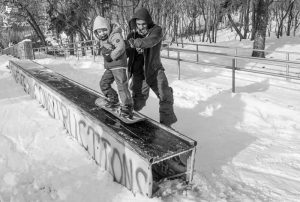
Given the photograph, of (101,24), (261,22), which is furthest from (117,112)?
(261,22)

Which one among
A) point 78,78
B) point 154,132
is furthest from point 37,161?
point 78,78

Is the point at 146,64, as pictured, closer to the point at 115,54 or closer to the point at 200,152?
the point at 115,54

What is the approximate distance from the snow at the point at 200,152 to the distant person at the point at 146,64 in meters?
0.94

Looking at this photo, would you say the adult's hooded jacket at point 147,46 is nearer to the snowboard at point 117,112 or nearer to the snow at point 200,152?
the snowboard at point 117,112

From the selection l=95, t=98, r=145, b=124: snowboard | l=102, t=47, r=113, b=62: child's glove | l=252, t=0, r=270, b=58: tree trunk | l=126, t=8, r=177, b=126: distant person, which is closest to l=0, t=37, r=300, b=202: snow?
l=95, t=98, r=145, b=124: snowboard

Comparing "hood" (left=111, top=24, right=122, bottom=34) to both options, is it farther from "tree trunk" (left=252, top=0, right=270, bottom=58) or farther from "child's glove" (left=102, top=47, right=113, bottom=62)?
"tree trunk" (left=252, top=0, right=270, bottom=58)

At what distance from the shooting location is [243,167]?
4.10 m

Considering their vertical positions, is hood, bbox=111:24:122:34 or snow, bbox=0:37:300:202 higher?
hood, bbox=111:24:122:34

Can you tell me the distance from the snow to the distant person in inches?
36.9

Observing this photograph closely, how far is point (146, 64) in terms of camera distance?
430 cm

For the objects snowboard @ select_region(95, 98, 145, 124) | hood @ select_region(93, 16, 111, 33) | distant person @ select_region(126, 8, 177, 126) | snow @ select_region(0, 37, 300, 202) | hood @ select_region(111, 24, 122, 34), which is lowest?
snow @ select_region(0, 37, 300, 202)

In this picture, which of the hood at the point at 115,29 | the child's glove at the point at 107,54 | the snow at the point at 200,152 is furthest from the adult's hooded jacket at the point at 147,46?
the snow at the point at 200,152

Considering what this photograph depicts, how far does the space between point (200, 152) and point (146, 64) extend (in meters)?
1.54

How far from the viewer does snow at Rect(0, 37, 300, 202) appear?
3.48 metres
